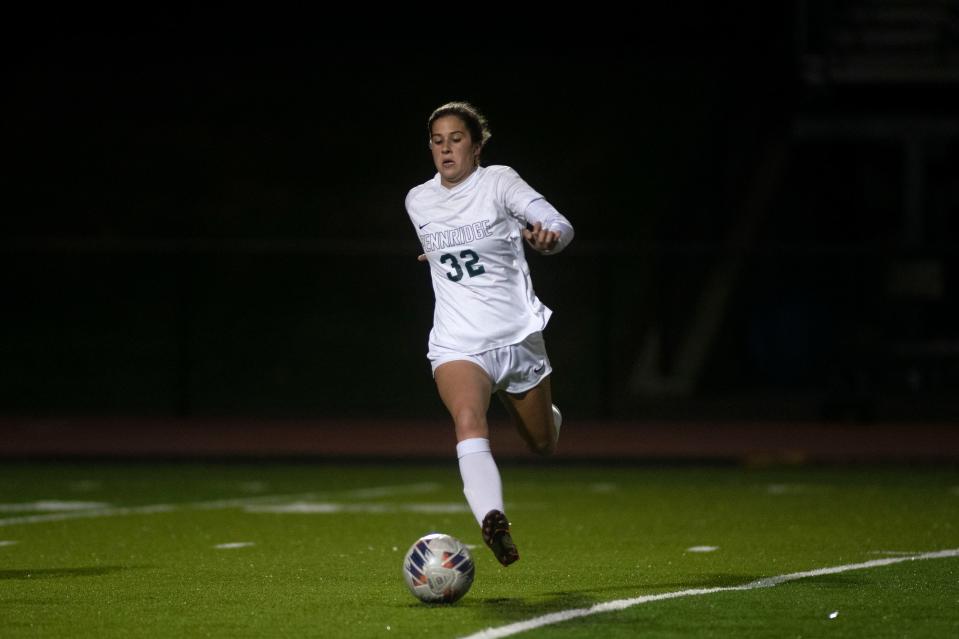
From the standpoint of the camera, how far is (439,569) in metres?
8.36

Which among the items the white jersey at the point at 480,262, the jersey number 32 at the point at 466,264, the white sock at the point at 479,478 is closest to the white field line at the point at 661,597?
the white sock at the point at 479,478

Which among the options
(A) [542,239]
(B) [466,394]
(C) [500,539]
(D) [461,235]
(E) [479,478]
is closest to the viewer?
(C) [500,539]

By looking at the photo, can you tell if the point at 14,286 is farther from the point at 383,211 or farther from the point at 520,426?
the point at 520,426

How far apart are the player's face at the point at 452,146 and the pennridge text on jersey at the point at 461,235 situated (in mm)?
310

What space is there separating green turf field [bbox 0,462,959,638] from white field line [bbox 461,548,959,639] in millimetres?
47

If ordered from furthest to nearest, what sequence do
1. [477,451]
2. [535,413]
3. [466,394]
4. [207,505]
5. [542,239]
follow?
[207,505]
[535,413]
[466,394]
[477,451]
[542,239]

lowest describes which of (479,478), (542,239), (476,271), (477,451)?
(479,478)

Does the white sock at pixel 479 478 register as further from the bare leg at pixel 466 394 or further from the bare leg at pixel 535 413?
the bare leg at pixel 535 413

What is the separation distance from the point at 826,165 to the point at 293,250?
10545 millimetres

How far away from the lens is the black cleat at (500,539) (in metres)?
8.34

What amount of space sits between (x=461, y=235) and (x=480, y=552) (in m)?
2.68

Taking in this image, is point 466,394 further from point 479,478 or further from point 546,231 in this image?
point 546,231

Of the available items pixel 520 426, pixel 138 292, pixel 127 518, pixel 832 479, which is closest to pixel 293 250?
pixel 138 292

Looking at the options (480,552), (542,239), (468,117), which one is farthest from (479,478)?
(480,552)
